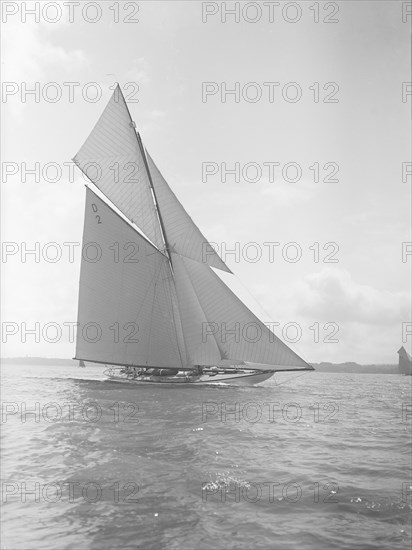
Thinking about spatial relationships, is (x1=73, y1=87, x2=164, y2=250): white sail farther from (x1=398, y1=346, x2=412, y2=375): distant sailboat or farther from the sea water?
(x1=398, y1=346, x2=412, y2=375): distant sailboat

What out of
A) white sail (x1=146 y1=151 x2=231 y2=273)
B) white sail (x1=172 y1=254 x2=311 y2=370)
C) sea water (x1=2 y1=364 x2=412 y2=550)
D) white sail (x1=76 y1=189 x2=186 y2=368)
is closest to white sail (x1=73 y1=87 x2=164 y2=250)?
white sail (x1=146 y1=151 x2=231 y2=273)

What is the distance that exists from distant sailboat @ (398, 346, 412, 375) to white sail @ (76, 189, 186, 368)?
116 metres

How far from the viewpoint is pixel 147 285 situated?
1464 inches

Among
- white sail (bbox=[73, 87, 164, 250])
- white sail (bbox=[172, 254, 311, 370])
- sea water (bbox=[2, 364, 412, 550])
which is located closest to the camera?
sea water (bbox=[2, 364, 412, 550])

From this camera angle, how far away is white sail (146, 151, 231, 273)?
3519 cm

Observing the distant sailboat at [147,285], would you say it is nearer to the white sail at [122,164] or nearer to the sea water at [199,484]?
the white sail at [122,164]

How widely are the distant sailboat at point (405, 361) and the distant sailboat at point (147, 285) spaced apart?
110470mm

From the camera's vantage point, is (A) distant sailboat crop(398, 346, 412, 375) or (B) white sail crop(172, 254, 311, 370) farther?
(A) distant sailboat crop(398, 346, 412, 375)

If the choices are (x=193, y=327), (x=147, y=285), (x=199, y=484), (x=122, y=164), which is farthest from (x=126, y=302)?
(x=199, y=484)

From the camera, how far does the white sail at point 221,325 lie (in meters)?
32.7

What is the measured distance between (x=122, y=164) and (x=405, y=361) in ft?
393

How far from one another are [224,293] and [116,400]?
1048 centimetres

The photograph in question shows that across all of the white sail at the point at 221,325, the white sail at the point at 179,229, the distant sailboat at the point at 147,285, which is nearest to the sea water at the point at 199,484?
the white sail at the point at 221,325

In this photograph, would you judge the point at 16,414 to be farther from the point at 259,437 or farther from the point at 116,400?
the point at 259,437
